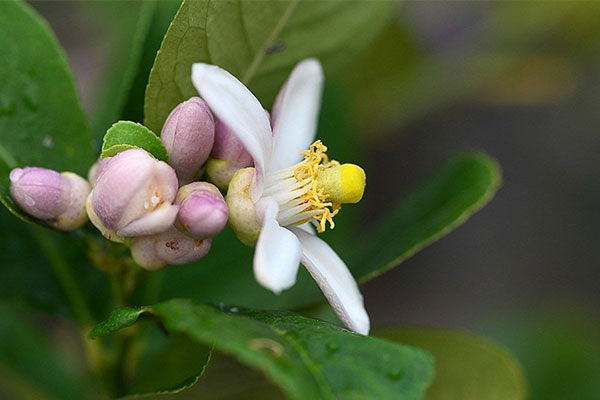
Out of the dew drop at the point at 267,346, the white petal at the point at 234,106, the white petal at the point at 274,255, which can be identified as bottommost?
the dew drop at the point at 267,346

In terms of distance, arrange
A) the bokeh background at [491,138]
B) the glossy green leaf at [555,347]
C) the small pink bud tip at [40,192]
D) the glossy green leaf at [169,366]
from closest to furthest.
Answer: the small pink bud tip at [40,192] < the glossy green leaf at [169,366] < the glossy green leaf at [555,347] < the bokeh background at [491,138]

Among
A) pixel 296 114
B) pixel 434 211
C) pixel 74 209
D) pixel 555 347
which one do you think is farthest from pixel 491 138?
pixel 74 209

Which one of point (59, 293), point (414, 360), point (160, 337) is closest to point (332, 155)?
point (160, 337)

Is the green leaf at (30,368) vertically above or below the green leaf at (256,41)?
below

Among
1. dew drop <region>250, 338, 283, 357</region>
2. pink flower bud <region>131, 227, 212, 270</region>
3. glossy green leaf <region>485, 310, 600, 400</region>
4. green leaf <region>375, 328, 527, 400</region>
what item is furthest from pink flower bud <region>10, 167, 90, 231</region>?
glossy green leaf <region>485, 310, 600, 400</region>

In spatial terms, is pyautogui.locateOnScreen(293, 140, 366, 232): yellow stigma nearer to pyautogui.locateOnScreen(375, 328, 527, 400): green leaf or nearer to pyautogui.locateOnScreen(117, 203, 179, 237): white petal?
pyautogui.locateOnScreen(117, 203, 179, 237): white petal

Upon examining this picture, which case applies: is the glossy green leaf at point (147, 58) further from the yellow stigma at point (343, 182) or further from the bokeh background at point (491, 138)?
the bokeh background at point (491, 138)

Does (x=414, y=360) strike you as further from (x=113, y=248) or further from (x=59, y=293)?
(x=59, y=293)

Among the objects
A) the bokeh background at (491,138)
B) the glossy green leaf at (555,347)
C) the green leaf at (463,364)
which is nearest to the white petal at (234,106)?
the green leaf at (463,364)
